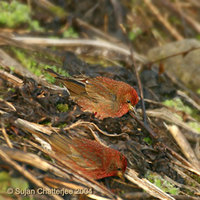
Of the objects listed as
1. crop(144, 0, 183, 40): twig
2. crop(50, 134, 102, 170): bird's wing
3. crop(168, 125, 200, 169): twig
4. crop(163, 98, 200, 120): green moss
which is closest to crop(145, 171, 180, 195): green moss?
crop(168, 125, 200, 169): twig

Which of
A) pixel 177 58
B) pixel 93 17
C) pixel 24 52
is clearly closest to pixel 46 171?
pixel 24 52

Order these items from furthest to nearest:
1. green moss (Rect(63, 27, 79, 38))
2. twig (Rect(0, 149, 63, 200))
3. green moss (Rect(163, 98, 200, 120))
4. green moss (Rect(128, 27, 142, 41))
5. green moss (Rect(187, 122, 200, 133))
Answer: green moss (Rect(128, 27, 142, 41)) → green moss (Rect(63, 27, 79, 38)) → green moss (Rect(163, 98, 200, 120)) → green moss (Rect(187, 122, 200, 133)) → twig (Rect(0, 149, 63, 200))

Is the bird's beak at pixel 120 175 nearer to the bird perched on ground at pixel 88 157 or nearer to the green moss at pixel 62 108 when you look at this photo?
the bird perched on ground at pixel 88 157

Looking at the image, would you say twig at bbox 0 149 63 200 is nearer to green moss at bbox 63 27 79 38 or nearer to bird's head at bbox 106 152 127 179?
bird's head at bbox 106 152 127 179

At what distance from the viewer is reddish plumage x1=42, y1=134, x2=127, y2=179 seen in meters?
3.38

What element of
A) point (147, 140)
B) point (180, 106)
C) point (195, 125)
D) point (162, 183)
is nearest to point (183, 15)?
point (180, 106)

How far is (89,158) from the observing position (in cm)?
344

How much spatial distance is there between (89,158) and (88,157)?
0.02 m

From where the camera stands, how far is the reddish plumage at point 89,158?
338 centimetres

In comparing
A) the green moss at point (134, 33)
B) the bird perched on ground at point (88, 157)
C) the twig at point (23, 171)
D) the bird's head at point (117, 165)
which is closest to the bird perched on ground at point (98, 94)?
the bird perched on ground at point (88, 157)

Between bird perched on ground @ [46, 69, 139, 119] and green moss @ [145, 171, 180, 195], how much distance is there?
90 centimetres

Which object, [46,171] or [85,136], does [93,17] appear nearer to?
[85,136]

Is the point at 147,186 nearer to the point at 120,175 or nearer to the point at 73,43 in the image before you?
the point at 120,175

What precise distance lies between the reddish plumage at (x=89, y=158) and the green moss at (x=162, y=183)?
0.48 metres
